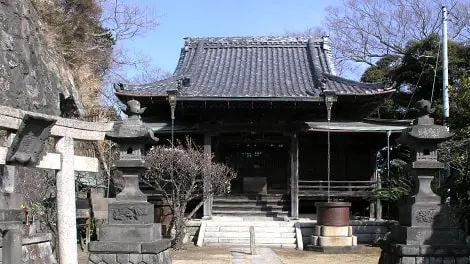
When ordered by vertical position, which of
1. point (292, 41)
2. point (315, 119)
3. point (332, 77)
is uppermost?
point (292, 41)

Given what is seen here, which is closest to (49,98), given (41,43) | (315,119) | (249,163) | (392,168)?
(41,43)

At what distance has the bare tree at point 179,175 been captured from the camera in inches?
653

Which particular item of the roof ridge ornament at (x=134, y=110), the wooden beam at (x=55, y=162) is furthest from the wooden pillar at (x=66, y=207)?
the roof ridge ornament at (x=134, y=110)

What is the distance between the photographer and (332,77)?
21172mm

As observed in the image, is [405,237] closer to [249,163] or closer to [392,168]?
[249,163]

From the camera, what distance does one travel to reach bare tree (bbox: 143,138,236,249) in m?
16.6

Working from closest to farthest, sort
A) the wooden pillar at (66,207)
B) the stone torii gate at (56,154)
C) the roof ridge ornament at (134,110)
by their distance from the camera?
the stone torii gate at (56,154), the wooden pillar at (66,207), the roof ridge ornament at (134,110)

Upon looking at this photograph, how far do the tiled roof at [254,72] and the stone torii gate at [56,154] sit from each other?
9.61 metres

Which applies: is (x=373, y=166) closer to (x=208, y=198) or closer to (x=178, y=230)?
(x=208, y=198)

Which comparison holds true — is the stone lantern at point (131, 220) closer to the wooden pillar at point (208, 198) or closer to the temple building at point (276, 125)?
the temple building at point (276, 125)

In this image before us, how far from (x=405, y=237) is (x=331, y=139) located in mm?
11468

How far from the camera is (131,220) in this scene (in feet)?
34.1

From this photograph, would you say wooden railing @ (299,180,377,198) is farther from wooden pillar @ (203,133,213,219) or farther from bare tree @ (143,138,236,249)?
bare tree @ (143,138,236,249)

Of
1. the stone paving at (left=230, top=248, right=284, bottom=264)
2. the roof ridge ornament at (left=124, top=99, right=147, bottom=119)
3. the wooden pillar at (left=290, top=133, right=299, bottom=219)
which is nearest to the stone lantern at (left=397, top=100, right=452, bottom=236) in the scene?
the stone paving at (left=230, top=248, right=284, bottom=264)
